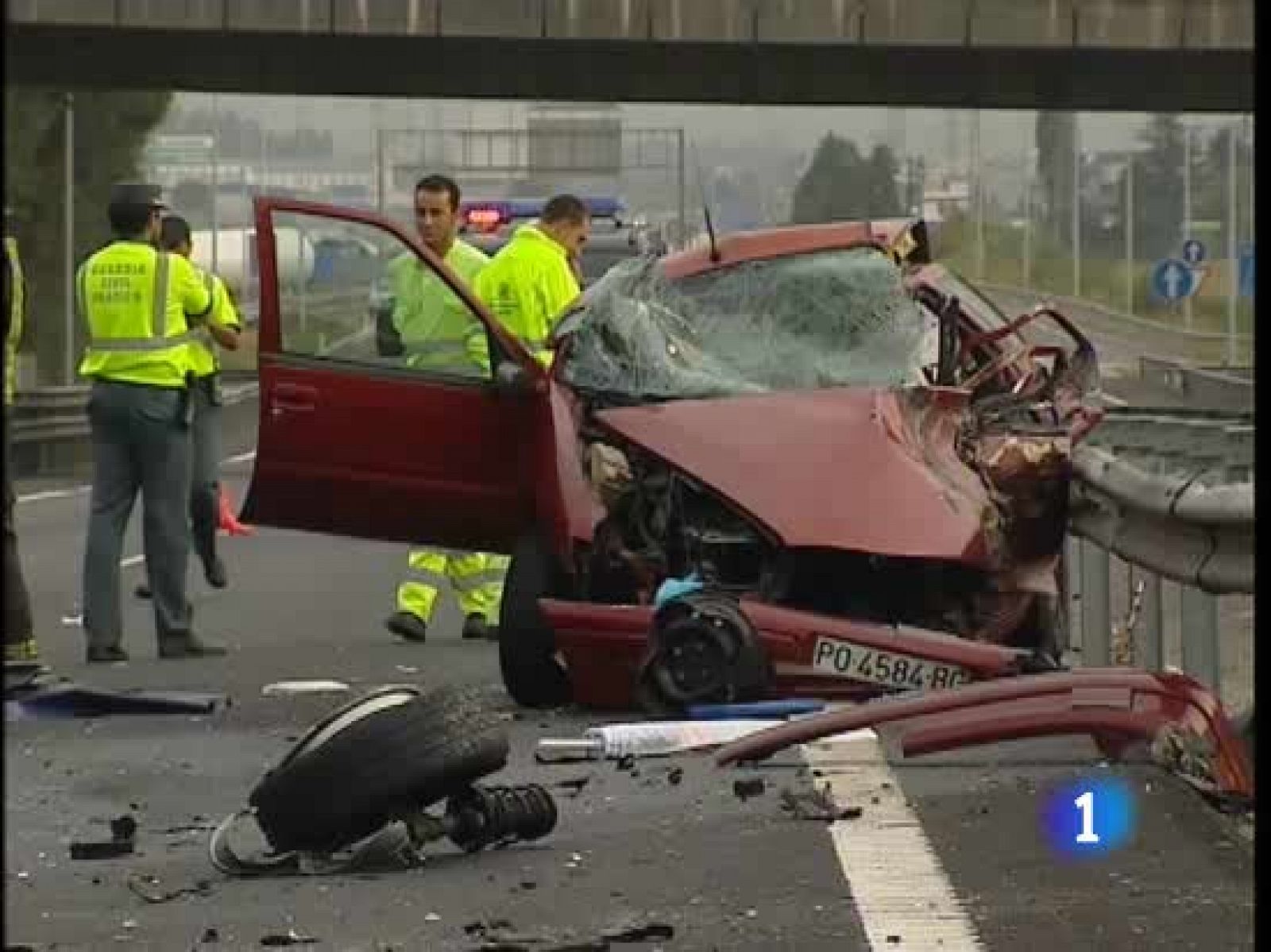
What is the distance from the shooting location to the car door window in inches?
385

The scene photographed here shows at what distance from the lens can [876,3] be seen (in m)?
34.0

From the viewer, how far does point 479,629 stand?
40.9 feet

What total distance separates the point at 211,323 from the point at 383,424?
2.70 m

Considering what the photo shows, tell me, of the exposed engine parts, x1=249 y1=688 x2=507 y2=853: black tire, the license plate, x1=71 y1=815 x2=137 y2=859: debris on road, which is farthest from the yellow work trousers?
x1=249 y1=688 x2=507 y2=853: black tire

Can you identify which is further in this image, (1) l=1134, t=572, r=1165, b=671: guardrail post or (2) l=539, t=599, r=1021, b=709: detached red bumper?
(1) l=1134, t=572, r=1165, b=671: guardrail post

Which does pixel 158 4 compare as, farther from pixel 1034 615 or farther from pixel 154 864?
pixel 154 864

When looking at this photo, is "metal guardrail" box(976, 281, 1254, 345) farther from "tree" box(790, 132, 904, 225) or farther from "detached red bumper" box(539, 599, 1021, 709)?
"detached red bumper" box(539, 599, 1021, 709)

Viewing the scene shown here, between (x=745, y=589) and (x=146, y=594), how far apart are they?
6.50 meters

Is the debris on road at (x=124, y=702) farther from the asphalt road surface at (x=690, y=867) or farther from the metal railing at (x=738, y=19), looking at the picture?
the metal railing at (x=738, y=19)

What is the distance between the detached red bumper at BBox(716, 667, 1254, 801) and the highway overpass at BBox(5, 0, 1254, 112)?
962 inches

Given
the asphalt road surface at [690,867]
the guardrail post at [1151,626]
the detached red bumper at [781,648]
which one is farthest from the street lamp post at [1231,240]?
the asphalt road surface at [690,867]

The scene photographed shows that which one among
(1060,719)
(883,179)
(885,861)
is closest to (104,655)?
(1060,719)

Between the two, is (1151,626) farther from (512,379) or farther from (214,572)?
(214,572)

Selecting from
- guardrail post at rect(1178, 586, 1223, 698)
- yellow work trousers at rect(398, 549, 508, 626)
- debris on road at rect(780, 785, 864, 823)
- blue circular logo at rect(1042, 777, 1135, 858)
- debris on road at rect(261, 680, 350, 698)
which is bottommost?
debris on road at rect(261, 680, 350, 698)
